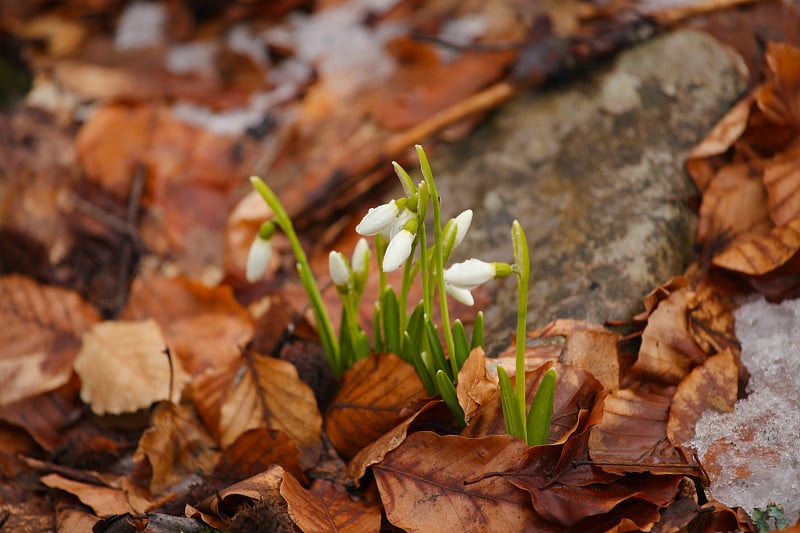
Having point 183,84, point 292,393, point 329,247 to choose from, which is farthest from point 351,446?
point 183,84

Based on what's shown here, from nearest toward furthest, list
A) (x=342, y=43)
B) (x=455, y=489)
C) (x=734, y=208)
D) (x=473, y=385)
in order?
(x=455, y=489), (x=473, y=385), (x=734, y=208), (x=342, y=43)

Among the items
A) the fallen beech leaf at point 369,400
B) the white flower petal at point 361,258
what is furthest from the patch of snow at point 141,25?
the fallen beech leaf at point 369,400

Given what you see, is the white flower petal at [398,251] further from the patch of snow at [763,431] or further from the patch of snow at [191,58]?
the patch of snow at [191,58]

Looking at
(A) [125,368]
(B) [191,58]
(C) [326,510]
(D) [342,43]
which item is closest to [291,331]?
(A) [125,368]

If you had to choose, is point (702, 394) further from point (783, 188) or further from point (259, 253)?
point (259, 253)

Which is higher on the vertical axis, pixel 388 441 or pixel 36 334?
pixel 388 441

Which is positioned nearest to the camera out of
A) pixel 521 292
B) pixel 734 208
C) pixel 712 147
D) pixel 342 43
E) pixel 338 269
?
pixel 521 292

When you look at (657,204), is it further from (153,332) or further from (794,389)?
(153,332)

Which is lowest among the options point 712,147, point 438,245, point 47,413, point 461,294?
point 47,413
